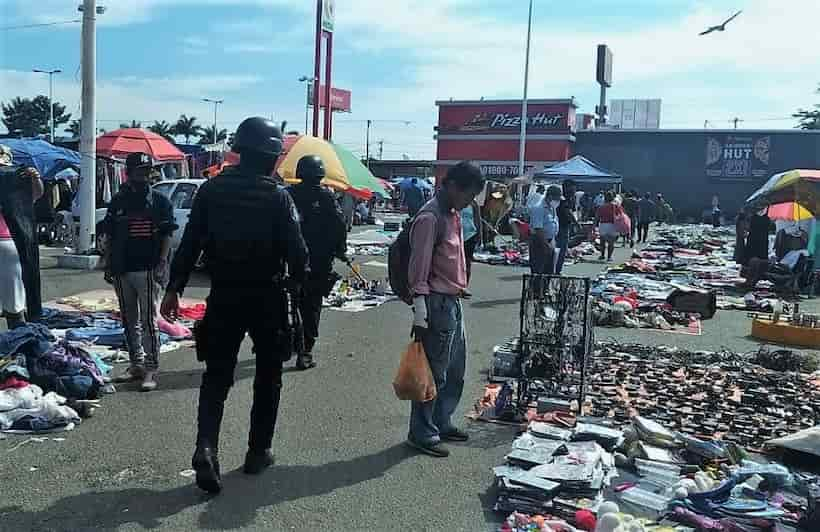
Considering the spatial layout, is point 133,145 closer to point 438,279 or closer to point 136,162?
point 136,162

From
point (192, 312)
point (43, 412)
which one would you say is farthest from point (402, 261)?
point (192, 312)

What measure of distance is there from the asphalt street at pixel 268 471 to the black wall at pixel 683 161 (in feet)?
147

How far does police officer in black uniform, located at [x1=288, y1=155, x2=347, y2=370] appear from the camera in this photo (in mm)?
7281

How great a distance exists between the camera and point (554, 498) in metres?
4.30

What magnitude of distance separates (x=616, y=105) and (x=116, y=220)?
55018 mm

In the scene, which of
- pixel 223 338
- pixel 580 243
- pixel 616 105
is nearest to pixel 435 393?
pixel 223 338

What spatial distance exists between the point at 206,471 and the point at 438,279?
74.5 inches

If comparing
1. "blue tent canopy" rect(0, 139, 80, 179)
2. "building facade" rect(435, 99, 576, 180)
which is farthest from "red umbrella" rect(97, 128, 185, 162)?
"building facade" rect(435, 99, 576, 180)

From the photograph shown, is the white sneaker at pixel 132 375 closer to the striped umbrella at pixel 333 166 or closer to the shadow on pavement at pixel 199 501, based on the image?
the shadow on pavement at pixel 199 501

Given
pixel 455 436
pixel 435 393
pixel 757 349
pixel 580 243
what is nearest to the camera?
pixel 435 393

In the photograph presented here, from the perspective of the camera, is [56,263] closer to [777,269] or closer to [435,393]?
[435,393]

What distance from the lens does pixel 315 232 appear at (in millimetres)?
7332

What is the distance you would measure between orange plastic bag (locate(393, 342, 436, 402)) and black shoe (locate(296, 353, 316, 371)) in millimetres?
2562

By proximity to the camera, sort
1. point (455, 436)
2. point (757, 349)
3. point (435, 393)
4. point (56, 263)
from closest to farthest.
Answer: point (435, 393), point (455, 436), point (757, 349), point (56, 263)
